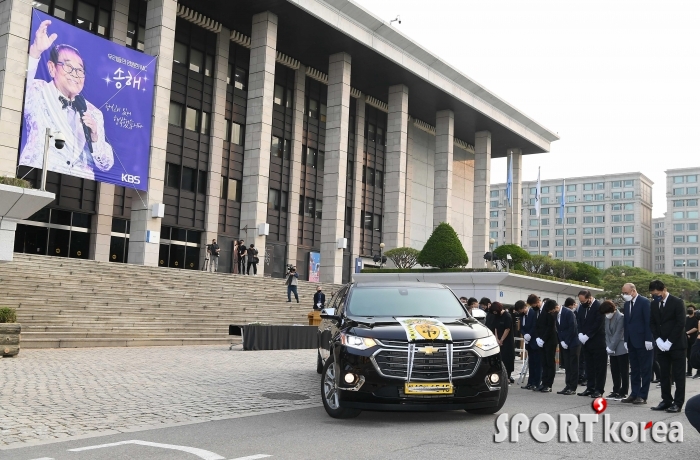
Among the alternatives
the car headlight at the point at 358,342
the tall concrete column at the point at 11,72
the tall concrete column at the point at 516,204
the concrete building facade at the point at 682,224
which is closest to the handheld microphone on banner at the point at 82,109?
the tall concrete column at the point at 11,72

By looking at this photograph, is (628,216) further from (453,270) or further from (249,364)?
(249,364)

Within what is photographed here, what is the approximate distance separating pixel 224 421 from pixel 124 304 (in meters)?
14.7

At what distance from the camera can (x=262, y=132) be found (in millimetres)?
37156

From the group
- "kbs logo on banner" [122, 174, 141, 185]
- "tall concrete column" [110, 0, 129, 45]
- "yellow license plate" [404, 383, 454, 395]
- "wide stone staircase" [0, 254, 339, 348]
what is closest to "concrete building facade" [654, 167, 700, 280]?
"wide stone staircase" [0, 254, 339, 348]

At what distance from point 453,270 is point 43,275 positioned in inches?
814

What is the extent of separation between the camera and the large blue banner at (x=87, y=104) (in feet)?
89.8

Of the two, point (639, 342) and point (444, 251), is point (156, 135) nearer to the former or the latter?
point (444, 251)

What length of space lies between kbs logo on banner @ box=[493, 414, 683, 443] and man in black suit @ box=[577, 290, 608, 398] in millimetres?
3098

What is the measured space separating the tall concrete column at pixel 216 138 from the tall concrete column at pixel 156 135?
24.2ft

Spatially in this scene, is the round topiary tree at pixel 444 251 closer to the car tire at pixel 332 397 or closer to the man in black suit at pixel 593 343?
the man in black suit at pixel 593 343

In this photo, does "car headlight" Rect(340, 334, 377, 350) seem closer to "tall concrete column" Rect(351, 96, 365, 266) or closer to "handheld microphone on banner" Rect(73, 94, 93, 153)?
"handheld microphone on banner" Rect(73, 94, 93, 153)

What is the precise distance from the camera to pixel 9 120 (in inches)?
1056

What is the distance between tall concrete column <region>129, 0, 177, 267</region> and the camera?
31531 millimetres

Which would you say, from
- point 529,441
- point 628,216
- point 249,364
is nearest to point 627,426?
point 529,441
